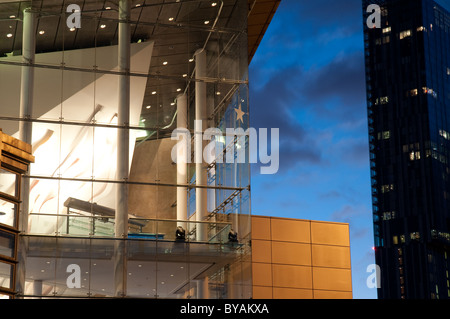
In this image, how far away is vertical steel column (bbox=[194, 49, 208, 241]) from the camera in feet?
84.4

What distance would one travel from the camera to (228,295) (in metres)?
25.7

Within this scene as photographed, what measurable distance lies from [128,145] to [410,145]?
120943mm

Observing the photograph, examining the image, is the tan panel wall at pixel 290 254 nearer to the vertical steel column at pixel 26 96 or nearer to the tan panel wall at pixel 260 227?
the tan panel wall at pixel 260 227

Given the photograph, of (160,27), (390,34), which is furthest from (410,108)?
(160,27)

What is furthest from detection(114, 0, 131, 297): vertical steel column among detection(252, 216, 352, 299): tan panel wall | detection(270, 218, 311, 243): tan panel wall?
detection(270, 218, 311, 243): tan panel wall

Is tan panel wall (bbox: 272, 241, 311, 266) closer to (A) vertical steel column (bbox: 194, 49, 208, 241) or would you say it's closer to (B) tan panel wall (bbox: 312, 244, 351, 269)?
(B) tan panel wall (bbox: 312, 244, 351, 269)

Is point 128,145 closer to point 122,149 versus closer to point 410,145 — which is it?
point 122,149

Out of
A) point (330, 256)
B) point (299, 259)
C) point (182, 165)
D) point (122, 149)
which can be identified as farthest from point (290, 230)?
point (122, 149)

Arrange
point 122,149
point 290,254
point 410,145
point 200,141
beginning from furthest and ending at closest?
point 410,145
point 290,254
point 200,141
point 122,149

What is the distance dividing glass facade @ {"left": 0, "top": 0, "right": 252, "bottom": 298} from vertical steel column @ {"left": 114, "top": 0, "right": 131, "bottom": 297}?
4cm

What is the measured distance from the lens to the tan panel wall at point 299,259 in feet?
113

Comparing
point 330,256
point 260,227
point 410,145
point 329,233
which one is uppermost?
point 410,145

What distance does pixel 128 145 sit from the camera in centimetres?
2573

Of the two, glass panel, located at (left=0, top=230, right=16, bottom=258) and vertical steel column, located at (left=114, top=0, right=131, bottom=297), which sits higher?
vertical steel column, located at (left=114, top=0, right=131, bottom=297)
